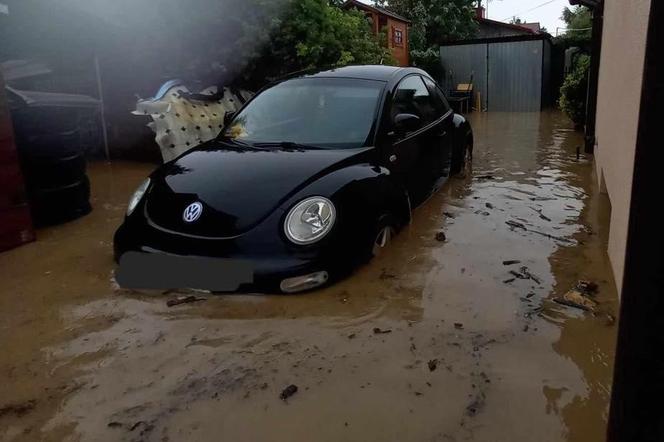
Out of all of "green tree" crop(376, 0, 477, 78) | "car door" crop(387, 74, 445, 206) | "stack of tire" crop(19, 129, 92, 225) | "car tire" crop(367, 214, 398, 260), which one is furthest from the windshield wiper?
"green tree" crop(376, 0, 477, 78)

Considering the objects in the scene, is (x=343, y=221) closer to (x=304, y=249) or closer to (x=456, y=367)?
(x=304, y=249)

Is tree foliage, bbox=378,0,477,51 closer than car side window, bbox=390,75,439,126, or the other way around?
car side window, bbox=390,75,439,126

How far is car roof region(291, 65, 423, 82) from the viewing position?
4801mm

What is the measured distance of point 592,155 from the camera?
870 cm

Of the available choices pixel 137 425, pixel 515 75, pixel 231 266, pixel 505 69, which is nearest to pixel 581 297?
pixel 231 266

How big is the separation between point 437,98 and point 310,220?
3237mm

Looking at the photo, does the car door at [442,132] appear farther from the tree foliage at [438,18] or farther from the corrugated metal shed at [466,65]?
the tree foliage at [438,18]

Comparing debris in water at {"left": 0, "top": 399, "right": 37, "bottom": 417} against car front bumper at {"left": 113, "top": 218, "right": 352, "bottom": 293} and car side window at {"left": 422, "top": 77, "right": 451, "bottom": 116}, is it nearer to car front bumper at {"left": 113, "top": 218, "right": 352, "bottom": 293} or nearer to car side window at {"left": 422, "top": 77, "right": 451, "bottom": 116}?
car front bumper at {"left": 113, "top": 218, "right": 352, "bottom": 293}

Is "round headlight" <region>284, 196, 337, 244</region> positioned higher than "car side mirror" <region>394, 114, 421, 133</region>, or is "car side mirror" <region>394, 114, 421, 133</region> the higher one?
"car side mirror" <region>394, 114, 421, 133</region>

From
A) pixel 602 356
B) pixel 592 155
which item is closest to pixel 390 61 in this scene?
pixel 592 155

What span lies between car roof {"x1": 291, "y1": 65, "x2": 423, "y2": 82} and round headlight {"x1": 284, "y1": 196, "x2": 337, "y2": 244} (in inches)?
69.2

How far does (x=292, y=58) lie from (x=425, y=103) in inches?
194

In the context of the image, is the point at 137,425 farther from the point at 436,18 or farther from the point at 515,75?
the point at 436,18

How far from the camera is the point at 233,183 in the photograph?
3.63 m
